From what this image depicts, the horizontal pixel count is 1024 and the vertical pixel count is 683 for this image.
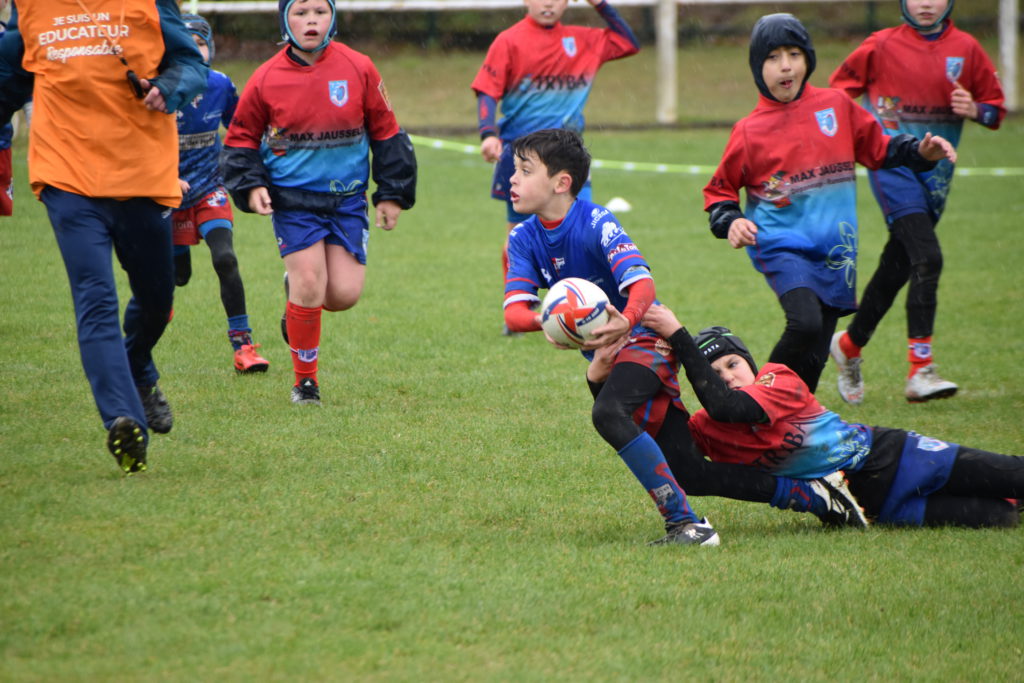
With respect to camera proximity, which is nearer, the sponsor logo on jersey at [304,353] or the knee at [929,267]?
the sponsor logo on jersey at [304,353]

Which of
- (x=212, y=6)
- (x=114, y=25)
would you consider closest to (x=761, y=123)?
(x=114, y=25)

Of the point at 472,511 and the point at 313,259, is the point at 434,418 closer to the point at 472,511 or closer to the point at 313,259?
the point at 313,259

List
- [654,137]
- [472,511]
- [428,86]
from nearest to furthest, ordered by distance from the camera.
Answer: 1. [472,511]
2. [654,137]
3. [428,86]

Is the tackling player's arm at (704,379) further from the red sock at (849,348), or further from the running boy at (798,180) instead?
the red sock at (849,348)

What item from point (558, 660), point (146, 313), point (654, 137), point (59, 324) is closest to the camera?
point (558, 660)

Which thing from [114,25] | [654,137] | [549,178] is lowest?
[654,137]

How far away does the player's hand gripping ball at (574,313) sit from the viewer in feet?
15.1

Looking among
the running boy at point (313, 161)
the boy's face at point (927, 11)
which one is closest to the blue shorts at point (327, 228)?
the running boy at point (313, 161)

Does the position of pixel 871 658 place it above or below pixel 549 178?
below

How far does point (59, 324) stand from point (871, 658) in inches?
271

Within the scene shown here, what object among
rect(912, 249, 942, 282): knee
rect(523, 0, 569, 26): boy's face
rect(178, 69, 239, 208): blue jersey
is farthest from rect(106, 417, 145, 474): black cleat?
rect(523, 0, 569, 26): boy's face

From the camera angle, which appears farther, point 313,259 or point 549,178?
point 313,259

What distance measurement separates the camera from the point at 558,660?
371cm

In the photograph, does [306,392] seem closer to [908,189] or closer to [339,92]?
[339,92]
